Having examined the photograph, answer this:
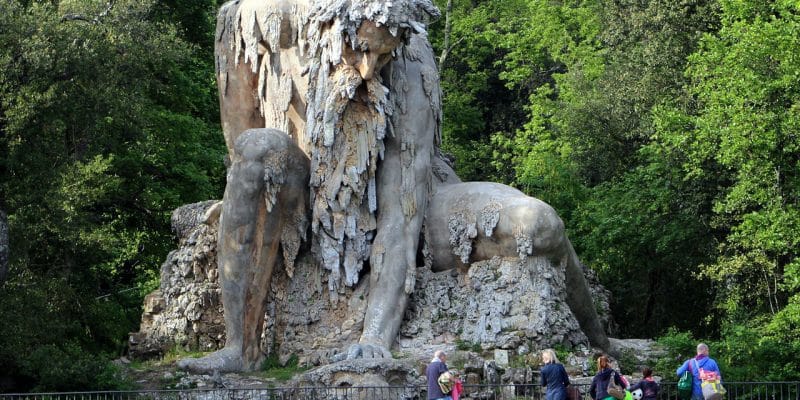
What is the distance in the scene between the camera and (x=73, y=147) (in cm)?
2738

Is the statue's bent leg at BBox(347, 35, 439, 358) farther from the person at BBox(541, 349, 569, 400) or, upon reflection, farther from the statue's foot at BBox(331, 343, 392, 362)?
the person at BBox(541, 349, 569, 400)

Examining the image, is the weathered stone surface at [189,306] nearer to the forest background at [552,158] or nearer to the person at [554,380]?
the forest background at [552,158]

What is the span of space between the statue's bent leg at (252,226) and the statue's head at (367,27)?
123cm

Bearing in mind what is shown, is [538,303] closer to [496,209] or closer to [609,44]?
[496,209]

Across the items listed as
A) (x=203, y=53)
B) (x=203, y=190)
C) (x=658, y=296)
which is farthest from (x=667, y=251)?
(x=203, y=53)

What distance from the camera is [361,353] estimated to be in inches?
751

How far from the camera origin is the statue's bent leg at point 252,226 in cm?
1992

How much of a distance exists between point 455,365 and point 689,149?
30.3 ft

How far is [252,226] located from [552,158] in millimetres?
13627

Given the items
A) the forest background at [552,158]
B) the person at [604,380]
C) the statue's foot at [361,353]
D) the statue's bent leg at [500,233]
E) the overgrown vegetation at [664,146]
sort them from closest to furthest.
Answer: the person at [604,380]
the statue's foot at [361,353]
the statue's bent leg at [500,233]
the forest background at [552,158]
the overgrown vegetation at [664,146]

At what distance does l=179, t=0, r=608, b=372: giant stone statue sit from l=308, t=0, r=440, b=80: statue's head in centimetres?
2

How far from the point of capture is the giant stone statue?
1992cm

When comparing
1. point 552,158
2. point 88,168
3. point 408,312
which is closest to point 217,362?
point 408,312

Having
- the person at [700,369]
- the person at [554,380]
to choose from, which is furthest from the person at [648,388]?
the person at [554,380]
